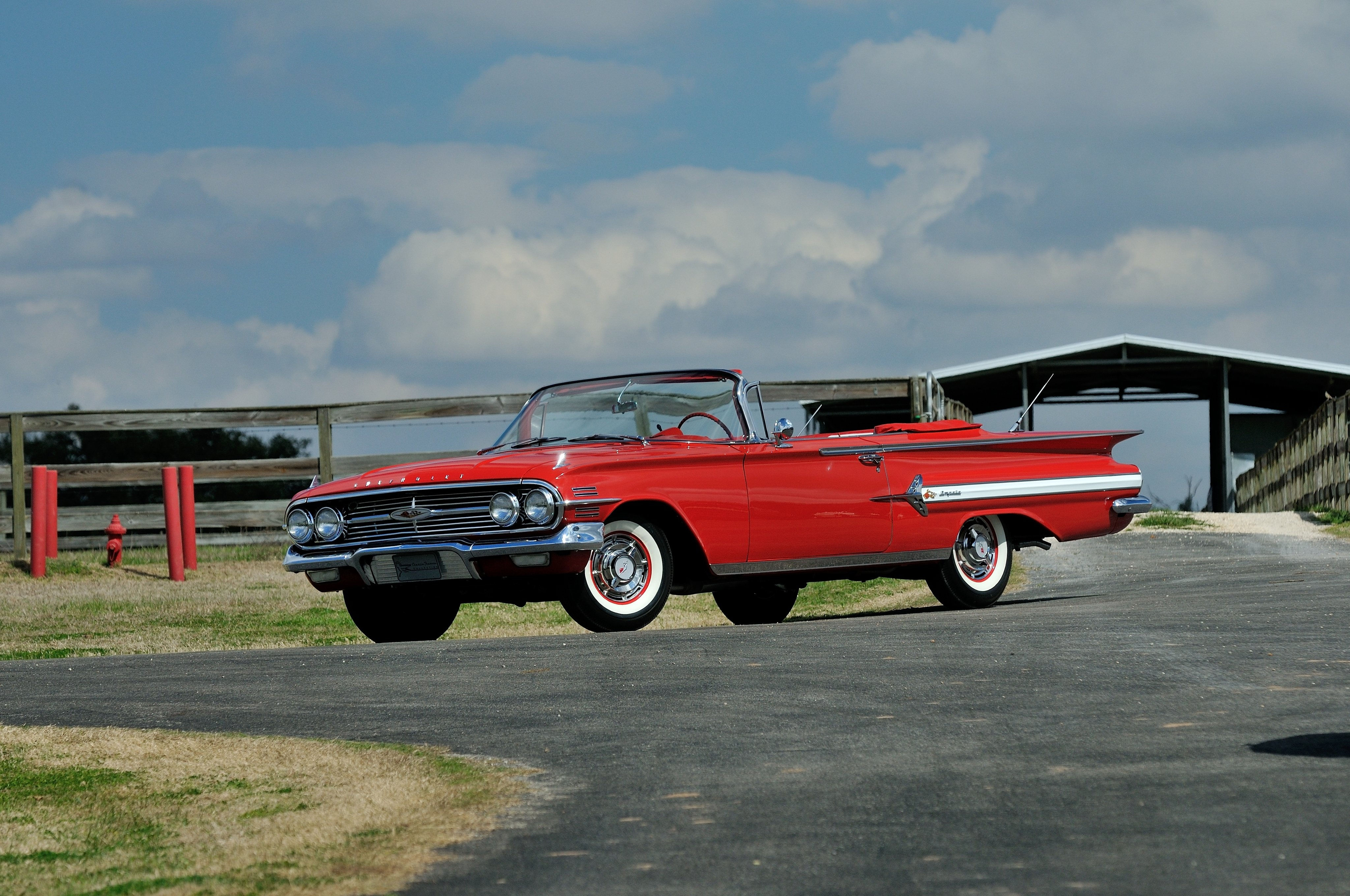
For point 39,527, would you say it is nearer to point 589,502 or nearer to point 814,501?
point 589,502

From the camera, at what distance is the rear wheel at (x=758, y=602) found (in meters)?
11.6

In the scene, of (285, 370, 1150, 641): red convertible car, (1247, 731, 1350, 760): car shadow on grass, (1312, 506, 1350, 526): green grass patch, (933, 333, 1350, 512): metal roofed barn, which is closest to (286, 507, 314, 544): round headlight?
(285, 370, 1150, 641): red convertible car

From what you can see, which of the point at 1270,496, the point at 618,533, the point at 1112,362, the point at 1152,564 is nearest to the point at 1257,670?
the point at 618,533

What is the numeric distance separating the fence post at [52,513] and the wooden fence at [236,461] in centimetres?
71

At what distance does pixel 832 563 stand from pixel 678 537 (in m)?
1.03

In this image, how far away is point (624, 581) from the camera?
9.27 meters

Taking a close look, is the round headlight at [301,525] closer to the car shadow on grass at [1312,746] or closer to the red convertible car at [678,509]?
the red convertible car at [678,509]

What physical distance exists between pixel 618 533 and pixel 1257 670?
3.74 metres

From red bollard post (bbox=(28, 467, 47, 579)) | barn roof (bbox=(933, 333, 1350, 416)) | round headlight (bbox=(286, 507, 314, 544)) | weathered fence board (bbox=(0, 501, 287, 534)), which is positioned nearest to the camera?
round headlight (bbox=(286, 507, 314, 544))

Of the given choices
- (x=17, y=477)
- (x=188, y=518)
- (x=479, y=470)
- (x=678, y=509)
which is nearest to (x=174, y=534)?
(x=188, y=518)

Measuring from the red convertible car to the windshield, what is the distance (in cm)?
1

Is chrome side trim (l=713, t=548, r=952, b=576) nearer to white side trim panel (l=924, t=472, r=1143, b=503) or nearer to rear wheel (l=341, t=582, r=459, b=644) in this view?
white side trim panel (l=924, t=472, r=1143, b=503)

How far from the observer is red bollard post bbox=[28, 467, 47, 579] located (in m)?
15.8

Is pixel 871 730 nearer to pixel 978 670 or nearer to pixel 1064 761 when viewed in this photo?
pixel 1064 761
